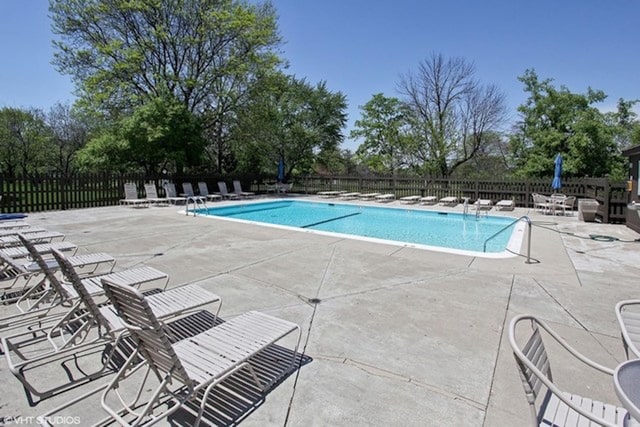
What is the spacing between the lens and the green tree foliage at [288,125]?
68.4 ft

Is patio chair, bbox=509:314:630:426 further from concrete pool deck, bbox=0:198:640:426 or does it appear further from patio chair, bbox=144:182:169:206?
patio chair, bbox=144:182:169:206

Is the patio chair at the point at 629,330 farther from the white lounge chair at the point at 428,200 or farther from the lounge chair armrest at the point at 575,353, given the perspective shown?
the white lounge chair at the point at 428,200

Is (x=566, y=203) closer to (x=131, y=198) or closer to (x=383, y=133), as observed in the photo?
(x=383, y=133)

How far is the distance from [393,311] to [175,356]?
2.46 m

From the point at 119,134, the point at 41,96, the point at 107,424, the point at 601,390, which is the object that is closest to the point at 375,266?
the point at 601,390

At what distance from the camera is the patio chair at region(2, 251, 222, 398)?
263cm

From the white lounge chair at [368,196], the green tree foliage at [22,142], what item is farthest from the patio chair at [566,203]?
the green tree foliage at [22,142]

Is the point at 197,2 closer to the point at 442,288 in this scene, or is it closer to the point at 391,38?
the point at 391,38

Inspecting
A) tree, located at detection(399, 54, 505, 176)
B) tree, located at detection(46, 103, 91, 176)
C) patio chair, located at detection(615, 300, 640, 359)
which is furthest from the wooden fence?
tree, located at detection(46, 103, 91, 176)

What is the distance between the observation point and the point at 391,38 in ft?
66.5

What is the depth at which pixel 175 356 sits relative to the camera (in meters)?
1.93

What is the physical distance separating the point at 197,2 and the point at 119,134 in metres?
7.56

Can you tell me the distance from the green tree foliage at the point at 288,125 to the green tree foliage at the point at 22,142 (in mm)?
13068

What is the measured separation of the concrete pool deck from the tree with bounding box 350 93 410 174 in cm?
1713
